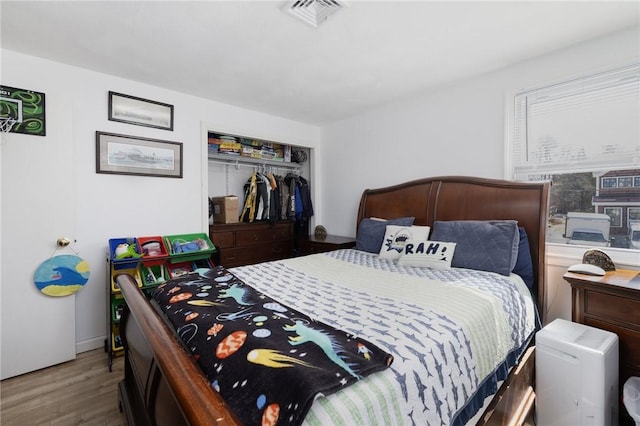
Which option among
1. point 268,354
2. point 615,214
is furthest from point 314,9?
point 615,214

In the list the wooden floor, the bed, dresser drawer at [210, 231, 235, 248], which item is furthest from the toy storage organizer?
the bed

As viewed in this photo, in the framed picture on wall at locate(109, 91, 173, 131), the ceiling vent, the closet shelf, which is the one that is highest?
the ceiling vent

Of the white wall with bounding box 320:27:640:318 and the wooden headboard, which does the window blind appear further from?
the wooden headboard

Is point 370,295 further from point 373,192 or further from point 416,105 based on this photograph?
point 416,105

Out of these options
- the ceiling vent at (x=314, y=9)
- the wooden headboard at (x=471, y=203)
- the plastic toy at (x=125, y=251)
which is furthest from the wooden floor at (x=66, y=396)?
the wooden headboard at (x=471, y=203)

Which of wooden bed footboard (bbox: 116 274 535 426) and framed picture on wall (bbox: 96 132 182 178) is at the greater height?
framed picture on wall (bbox: 96 132 182 178)

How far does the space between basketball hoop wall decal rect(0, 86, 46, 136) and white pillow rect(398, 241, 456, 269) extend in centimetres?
306

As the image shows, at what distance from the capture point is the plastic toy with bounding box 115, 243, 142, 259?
236 cm

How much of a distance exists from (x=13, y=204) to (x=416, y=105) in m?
3.66

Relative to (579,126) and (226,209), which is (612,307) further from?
(226,209)

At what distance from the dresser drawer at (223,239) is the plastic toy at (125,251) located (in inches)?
35.4

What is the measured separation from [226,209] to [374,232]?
1.83 metres

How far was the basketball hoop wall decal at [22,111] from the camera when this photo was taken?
2094 millimetres

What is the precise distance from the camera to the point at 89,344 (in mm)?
2510
